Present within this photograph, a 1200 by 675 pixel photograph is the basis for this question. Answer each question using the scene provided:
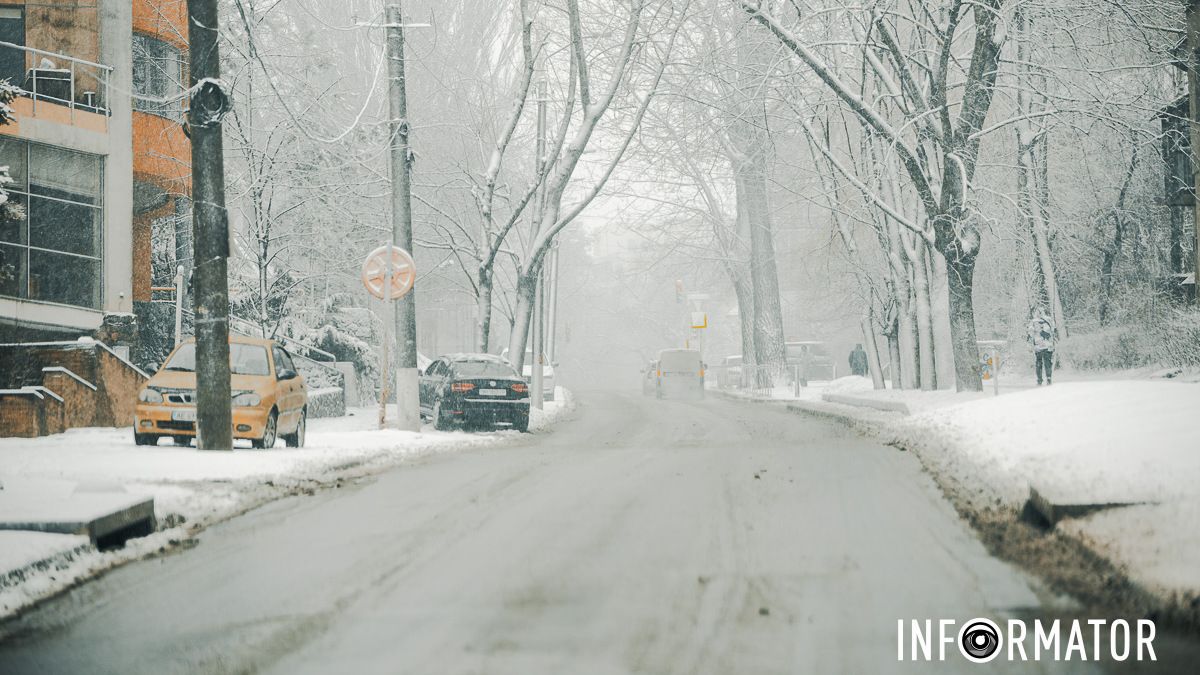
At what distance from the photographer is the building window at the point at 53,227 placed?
24938 millimetres

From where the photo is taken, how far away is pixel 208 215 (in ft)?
47.3

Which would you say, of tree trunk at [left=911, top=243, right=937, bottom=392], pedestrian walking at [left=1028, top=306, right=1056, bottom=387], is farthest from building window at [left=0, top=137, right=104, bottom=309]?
pedestrian walking at [left=1028, top=306, right=1056, bottom=387]

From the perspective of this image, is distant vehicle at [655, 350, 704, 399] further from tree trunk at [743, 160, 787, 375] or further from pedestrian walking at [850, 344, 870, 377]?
pedestrian walking at [850, 344, 870, 377]

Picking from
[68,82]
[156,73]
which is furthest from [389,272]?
[156,73]

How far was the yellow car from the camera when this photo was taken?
16.5 metres

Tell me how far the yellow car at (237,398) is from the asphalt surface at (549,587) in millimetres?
5525

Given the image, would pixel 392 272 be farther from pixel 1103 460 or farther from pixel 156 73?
pixel 156 73

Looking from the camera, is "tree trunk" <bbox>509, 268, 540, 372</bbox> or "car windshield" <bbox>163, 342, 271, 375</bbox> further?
"tree trunk" <bbox>509, 268, 540, 372</bbox>

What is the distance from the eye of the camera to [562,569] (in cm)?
739

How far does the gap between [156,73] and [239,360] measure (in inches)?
587

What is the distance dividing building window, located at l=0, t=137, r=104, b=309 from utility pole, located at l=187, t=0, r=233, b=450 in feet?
37.8

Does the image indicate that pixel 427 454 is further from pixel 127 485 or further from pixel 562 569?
pixel 562 569

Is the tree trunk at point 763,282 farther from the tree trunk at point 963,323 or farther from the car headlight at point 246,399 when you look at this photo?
the car headlight at point 246,399

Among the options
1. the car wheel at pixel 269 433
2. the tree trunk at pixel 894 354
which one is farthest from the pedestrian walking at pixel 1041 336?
the car wheel at pixel 269 433
